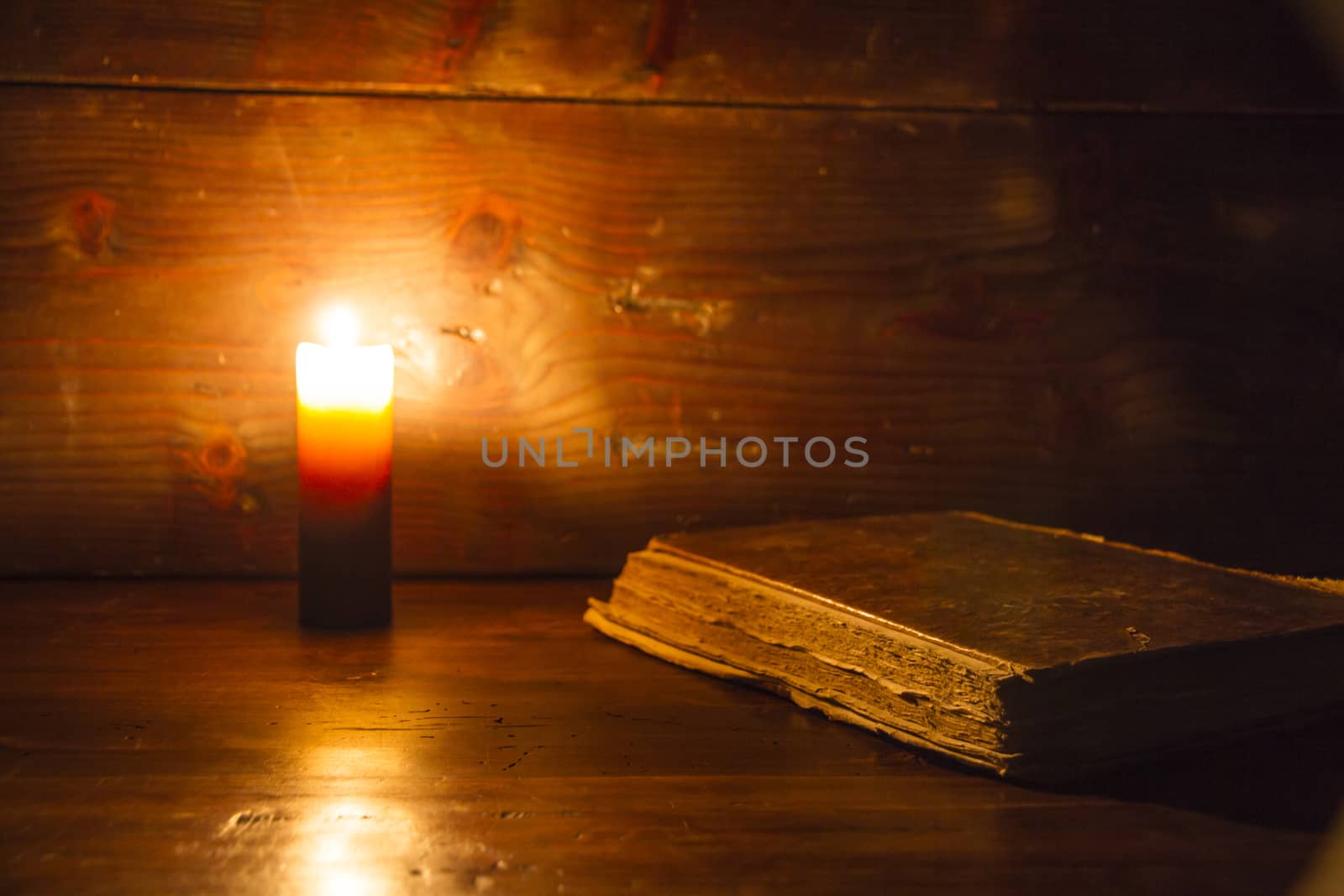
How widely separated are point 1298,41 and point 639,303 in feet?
2.36

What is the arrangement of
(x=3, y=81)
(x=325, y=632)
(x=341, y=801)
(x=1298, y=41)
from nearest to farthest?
1. (x=341, y=801)
2. (x=325, y=632)
3. (x=3, y=81)
4. (x=1298, y=41)

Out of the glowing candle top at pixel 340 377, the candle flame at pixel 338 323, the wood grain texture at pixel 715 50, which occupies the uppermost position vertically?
the wood grain texture at pixel 715 50

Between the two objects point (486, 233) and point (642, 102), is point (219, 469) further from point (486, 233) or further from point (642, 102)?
point (642, 102)

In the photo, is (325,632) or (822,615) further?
(325,632)

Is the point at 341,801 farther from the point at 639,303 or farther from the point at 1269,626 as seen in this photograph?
the point at 639,303

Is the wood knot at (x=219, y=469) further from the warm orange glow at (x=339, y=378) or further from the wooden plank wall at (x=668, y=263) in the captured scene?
the warm orange glow at (x=339, y=378)

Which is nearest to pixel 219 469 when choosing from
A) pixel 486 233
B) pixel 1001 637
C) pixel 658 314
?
pixel 486 233

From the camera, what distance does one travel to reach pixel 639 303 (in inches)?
47.4

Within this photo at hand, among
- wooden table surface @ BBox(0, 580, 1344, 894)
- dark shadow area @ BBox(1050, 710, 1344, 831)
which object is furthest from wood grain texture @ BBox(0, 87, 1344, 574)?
dark shadow area @ BBox(1050, 710, 1344, 831)

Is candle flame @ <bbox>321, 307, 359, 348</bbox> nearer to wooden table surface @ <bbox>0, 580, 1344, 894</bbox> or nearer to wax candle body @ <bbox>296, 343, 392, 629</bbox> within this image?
wax candle body @ <bbox>296, 343, 392, 629</bbox>

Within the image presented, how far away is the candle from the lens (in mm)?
963

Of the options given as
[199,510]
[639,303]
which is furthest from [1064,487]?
[199,510]

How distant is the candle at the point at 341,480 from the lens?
96 centimetres

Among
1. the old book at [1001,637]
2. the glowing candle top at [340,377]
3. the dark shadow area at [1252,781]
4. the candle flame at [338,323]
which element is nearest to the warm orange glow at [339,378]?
the glowing candle top at [340,377]
